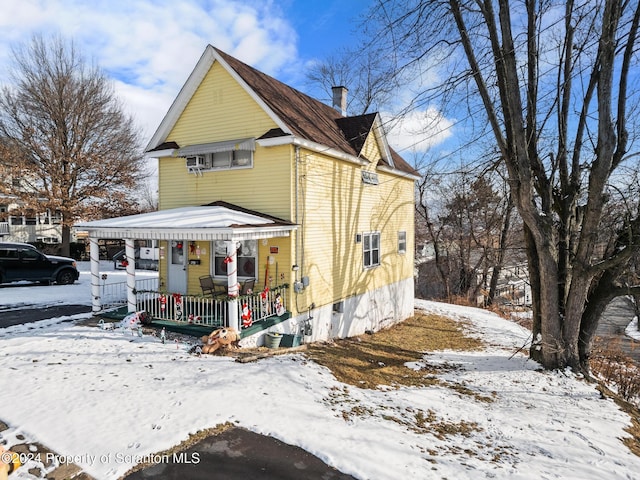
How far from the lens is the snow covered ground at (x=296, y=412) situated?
177 inches

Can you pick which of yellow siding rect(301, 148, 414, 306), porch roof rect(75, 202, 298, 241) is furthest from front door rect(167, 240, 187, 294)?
yellow siding rect(301, 148, 414, 306)

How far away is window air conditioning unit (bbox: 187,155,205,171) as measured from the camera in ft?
38.4

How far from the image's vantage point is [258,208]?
11000mm

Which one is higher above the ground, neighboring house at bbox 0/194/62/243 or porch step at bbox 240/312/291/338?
neighboring house at bbox 0/194/62/243

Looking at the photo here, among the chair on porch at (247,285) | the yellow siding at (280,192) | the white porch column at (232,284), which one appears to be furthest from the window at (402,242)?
the white porch column at (232,284)

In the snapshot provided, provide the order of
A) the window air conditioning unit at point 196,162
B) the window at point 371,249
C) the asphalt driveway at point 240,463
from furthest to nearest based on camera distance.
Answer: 1. the window at point 371,249
2. the window air conditioning unit at point 196,162
3. the asphalt driveway at point 240,463

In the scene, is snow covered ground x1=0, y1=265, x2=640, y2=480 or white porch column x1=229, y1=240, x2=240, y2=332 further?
white porch column x1=229, y1=240, x2=240, y2=332

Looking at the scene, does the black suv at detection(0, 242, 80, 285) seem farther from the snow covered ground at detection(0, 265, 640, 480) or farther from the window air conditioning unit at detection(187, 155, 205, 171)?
the window air conditioning unit at detection(187, 155, 205, 171)

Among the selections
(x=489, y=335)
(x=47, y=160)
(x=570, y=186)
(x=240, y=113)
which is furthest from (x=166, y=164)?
(x=47, y=160)

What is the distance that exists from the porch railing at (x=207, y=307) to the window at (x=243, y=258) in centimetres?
124

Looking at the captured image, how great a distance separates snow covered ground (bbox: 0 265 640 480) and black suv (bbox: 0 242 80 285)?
8.09 meters

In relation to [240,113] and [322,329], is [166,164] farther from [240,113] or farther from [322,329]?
[322,329]

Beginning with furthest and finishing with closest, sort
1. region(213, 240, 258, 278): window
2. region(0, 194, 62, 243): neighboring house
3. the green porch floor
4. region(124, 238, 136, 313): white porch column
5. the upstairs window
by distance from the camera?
region(0, 194, 62, 243): neighboring house
region(213, 240, 258, 278): window
the upstairs window
region(124, 238, 136, 313): white porch column
the green porch floor

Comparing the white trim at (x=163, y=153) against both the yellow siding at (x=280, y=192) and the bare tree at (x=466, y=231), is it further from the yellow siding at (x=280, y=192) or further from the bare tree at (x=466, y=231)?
the bare tree at (x=466, y=231)
